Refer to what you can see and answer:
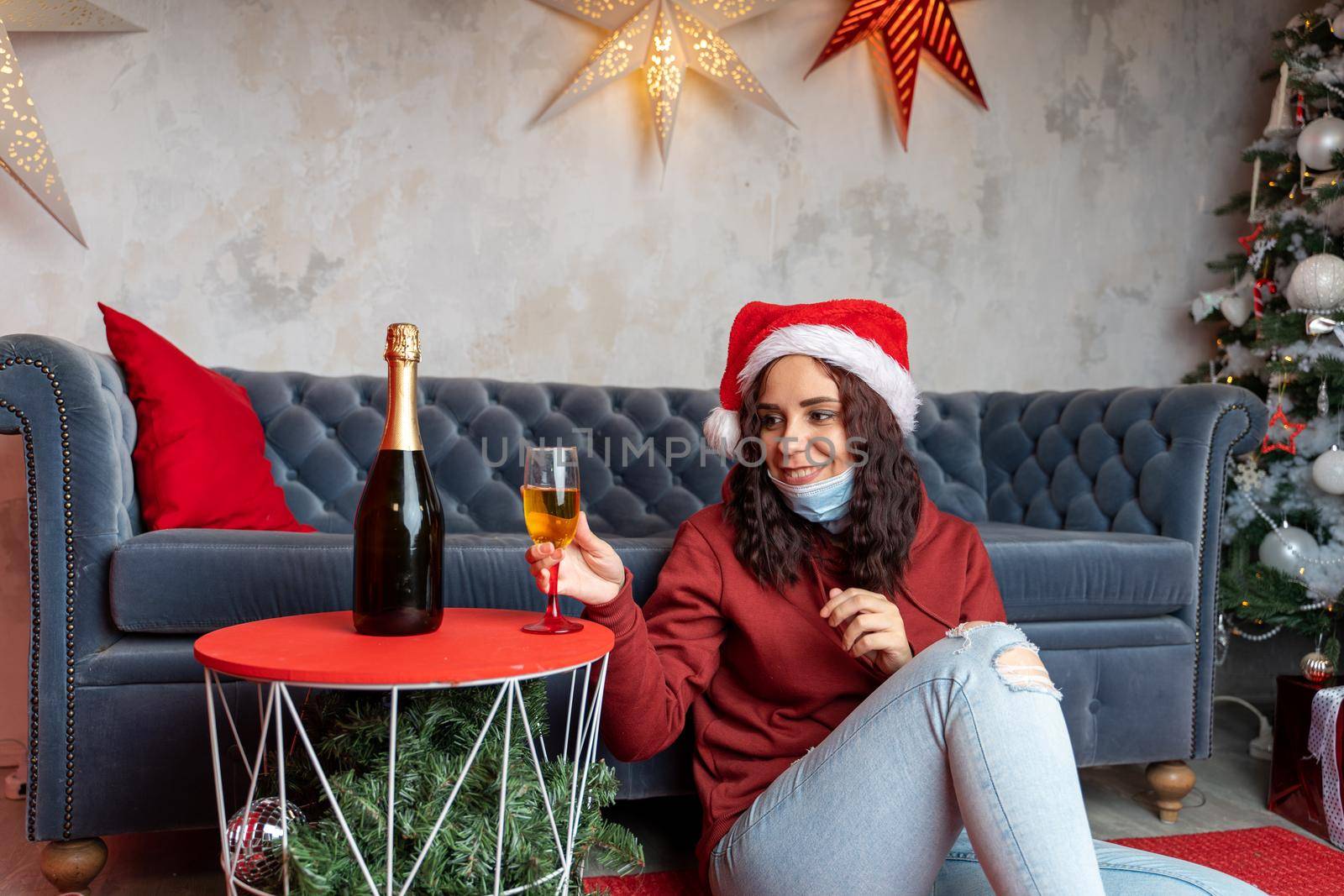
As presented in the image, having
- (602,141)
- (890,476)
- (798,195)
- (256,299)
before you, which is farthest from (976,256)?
(256,299)

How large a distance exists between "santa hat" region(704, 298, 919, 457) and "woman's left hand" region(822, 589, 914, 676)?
1.25ft

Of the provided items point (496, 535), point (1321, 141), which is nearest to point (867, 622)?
point (496, 535)

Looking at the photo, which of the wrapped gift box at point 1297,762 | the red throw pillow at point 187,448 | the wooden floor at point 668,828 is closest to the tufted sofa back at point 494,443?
the red throw pillow at point 187,448

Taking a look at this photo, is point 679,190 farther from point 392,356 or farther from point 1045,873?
point 1045,873

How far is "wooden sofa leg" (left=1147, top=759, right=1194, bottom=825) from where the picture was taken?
2.02 metres

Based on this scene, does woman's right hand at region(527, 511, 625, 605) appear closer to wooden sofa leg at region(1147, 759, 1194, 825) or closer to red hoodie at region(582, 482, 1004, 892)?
red hoodie at region(582, 482, 1004, 892)

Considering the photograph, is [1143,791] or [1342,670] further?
[1342,670]

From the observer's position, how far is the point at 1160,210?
330 cm

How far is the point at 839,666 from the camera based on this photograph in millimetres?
1368

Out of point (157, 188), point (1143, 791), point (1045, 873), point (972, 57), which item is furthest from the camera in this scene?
point (972, 57)

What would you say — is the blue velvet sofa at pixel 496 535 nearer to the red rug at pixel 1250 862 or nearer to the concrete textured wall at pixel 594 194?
the red rug at pixel 1250 862

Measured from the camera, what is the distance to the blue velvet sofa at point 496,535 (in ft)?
5.00

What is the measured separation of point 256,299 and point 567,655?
6.55ft

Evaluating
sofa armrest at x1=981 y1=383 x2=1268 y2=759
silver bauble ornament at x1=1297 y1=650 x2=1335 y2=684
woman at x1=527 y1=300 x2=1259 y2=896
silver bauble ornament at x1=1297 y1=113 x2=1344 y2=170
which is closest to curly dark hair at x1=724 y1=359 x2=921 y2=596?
woman at x1=527 y1=300 x2=1259 y2=896
